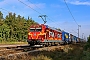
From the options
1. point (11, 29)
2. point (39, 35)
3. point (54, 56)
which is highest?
point (11, 29)

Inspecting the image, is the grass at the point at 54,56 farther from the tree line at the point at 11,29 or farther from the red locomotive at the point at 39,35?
the tree line at the point at 11,29

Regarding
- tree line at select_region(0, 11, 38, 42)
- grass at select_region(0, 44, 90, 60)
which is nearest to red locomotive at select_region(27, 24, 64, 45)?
grass at select_region(0, 44, 90, 60)

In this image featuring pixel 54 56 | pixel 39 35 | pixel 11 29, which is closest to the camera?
pixel 54 56

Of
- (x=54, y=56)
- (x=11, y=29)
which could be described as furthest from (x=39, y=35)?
(x=11, y=29)

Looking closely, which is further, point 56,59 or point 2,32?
point 2,32

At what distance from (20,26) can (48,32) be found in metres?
52.0

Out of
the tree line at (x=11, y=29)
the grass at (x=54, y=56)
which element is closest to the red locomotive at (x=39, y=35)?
the grass at (x=54, y=56)

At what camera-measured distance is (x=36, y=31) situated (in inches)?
1101

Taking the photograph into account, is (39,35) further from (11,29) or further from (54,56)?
(11,29)

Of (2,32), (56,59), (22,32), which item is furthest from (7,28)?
(56,59)

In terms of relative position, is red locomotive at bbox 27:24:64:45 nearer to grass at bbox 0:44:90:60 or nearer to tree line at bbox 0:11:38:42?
grass at bbox 0:44:90:60

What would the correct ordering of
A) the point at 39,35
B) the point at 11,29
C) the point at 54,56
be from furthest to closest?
1. the point at 11,29
2. the point at 39,35
3. the point at 54,56

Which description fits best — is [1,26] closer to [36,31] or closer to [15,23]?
[15,23]

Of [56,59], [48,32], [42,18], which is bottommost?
[56,59]
